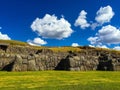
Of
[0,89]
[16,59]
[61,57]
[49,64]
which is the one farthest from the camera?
[61,57]

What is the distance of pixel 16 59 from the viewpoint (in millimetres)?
35719

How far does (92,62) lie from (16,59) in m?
13.8

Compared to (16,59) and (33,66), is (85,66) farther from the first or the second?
(16,59)

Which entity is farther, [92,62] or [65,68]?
[92,62]

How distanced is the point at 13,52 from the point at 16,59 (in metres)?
6.16

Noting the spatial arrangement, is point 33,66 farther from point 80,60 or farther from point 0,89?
point 0,89

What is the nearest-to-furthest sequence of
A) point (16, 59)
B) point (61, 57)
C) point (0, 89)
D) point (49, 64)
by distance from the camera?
point (0, 89)
point (16, 59)
point (49, 64)
point (61, 57)

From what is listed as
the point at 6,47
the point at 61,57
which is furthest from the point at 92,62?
the point at 6,47

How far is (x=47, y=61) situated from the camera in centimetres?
3997

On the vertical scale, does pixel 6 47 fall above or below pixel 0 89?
above

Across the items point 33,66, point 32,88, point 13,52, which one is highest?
point 13,52

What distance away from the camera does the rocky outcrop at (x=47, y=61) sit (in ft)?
119

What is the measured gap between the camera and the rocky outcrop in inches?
1433

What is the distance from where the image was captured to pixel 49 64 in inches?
1585
